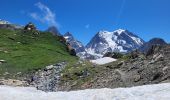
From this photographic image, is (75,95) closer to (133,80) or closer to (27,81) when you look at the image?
(133,80)

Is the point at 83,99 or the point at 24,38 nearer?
the point at 83,99

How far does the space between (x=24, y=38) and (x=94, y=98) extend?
147m

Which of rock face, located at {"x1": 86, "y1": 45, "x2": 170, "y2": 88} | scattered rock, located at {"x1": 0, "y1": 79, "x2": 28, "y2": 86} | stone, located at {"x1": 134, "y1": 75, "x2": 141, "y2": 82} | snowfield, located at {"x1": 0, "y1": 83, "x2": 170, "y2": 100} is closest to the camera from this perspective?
snowfield, located at {"x1": 0, "y1": 83, "x2": 170, "y2": 100}

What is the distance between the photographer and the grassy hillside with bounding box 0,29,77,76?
103 m

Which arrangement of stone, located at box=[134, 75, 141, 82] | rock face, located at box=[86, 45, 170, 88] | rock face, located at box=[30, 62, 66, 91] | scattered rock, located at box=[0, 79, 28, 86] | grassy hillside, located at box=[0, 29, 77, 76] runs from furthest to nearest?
grassy hillside, located at box=[0, 29, 77, 76]
scattered rock, located at box=[0, 79, 28, 86]
rock face, located at box=[30, 62, 66, 91]
stone, located at box=[134, 75, 141, 82]
rock face, located at box=[86, 45, 170, 88]

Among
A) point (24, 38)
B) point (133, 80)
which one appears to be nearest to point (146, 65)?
point (133, 80)

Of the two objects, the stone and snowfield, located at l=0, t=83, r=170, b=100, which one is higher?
the stone

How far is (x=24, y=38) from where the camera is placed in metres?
181

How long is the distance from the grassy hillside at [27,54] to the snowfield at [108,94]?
47.3 metres

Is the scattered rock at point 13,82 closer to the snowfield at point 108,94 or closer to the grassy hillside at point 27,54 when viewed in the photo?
the grassy hillside at point 27,54

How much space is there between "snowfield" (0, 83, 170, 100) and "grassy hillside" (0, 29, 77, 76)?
155 feet

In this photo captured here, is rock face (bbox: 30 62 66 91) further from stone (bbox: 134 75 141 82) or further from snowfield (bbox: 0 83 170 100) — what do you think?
snowfield (bbox: 0 83 170 100)

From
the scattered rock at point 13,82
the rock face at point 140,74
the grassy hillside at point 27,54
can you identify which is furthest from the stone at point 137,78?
the grassy hillside at point 27,54

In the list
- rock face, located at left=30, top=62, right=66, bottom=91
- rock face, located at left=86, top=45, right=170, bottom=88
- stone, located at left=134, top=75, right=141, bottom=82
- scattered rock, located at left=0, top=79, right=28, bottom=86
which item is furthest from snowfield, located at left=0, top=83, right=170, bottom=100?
scattered rock, located at left=0, top=79, right=28, bottom=86
